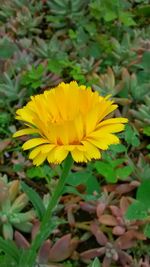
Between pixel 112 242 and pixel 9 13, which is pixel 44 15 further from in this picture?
pixel 112 242

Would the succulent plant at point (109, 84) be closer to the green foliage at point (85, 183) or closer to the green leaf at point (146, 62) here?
the green leaf at point (146, 62)

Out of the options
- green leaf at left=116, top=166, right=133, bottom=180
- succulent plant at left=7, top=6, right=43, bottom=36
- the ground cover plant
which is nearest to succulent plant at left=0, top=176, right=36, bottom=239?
the ground cover plant

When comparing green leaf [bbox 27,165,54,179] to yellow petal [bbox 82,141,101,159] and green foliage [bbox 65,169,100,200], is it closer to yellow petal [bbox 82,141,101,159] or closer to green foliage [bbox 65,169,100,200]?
green foliage [bbox 65,169,100,200]

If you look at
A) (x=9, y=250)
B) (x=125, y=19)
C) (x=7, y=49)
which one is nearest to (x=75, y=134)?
(x=9, y=250)

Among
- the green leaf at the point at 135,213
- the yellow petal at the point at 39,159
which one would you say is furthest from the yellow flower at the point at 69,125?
the green leaf at the point at 135,213

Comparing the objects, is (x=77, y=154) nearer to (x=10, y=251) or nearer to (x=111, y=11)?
(x=10, y=251)

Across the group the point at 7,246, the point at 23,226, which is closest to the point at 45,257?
the point at 23,226

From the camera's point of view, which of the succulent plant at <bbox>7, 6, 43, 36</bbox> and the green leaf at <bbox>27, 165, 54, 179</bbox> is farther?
the succulent plant at <bbox>7, 6, 43, 36</bbox>
